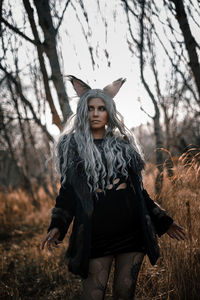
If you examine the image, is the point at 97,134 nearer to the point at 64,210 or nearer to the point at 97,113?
the point at 97,113

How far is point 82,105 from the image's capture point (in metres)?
1.62

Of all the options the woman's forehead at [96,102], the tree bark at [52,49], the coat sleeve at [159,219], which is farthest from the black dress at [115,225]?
the tree bark at [52,49]

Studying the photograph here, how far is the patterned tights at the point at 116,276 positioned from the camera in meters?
1.26

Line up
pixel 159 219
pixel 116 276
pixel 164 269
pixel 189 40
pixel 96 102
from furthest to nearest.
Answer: pixel 189 40, pixel 164 269, pixel 96 102, pixel 159 219, pixel 116 276

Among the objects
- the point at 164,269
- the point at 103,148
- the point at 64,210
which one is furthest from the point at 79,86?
the point at 164,269

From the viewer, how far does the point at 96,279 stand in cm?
128

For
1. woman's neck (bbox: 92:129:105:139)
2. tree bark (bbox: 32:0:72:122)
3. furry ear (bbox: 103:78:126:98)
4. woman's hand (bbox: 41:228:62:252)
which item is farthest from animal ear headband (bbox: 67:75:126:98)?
woman's hand (bbox: 41:228:62:252)

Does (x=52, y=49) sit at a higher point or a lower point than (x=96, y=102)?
higher

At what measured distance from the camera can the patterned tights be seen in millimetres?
1263

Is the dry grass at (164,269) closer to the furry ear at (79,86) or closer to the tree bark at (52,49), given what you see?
the furry ear at (79,86)

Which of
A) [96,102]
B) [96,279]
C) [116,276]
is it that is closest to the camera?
[96,279]

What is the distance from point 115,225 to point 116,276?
1.04 feet

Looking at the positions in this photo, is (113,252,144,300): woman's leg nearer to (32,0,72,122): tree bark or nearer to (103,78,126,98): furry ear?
(103,78,126,98): furry ear

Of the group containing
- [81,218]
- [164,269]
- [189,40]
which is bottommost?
[164,269]
